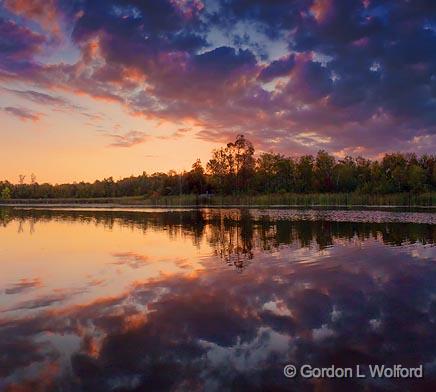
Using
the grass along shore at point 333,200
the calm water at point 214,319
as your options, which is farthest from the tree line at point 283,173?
the calm water at point 214,319

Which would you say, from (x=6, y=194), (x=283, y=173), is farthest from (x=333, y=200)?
(x=6, y=194)

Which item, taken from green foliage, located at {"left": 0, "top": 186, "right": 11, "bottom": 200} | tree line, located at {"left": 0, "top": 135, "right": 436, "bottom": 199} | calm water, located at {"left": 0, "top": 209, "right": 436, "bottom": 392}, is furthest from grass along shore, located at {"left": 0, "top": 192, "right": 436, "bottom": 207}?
green foliage, located at {"left": 0, "top": 186, "right": 11, "bottom": 200}

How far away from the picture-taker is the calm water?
271 inches

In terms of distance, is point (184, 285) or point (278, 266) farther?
point (278, 266)

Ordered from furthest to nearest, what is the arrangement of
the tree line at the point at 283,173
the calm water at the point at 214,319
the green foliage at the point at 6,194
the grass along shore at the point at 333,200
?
the green foliage at the point at 6,194 → the tree line at the point at 283,173 → the grass along shore at the point at 333,200 → the calm water at the point at 214,319

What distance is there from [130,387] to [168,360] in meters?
1.09

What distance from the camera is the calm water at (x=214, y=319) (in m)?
6.89

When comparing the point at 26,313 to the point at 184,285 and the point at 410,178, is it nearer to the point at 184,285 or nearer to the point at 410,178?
the point at 184,285

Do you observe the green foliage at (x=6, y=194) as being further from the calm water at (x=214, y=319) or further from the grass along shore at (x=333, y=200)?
the calm water at (x=214, y=319)

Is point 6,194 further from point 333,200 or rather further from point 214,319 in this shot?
point 214,319

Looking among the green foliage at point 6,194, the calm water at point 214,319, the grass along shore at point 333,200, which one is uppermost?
the green foliage at point 6,194

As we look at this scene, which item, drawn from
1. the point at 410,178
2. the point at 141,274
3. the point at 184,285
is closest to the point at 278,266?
the point at 184,285

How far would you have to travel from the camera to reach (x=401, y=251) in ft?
62.8

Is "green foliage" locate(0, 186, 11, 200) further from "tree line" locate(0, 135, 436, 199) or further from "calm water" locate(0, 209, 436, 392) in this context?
"calm water" locate(0, 209, 436, 392)
